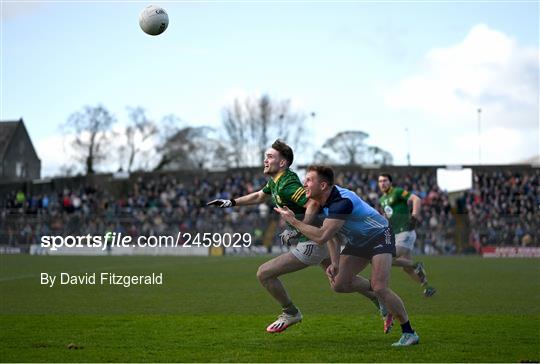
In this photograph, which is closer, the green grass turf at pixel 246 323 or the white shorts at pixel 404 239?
the green grass turf at pixel 246 323

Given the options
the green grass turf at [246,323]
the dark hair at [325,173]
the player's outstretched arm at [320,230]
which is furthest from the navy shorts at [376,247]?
the green grass turf at [246,323]

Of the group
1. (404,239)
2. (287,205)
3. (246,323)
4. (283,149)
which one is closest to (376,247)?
(287,205)

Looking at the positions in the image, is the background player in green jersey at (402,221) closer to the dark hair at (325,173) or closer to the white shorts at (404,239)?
the white shorts at (404,239)

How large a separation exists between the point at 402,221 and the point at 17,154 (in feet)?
225

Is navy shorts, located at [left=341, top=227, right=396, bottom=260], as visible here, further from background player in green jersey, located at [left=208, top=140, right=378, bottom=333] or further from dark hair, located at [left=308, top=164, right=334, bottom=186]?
dark hair, located at [left=308, top=164, right=334, bottom=186]

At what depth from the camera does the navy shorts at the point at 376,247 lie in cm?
1039

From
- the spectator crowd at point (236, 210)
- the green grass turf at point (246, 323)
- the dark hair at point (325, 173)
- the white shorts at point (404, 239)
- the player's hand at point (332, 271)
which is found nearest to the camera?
the green grass turf at point (246, 323)

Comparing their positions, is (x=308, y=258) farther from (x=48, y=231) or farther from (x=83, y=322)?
(x=48, y=231)

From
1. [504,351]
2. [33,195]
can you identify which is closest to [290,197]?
[504,351]

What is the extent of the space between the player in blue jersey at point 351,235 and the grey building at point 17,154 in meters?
68.1

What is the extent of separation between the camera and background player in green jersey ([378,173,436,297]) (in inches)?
693

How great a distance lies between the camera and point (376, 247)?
10.4 m

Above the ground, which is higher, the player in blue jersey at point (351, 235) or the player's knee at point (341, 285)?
the player in blue jersey at point (351, 235)

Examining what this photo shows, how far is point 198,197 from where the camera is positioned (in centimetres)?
4981
